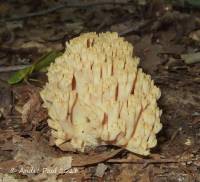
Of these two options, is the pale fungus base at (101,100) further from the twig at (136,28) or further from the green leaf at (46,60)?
the twig at (136,28)

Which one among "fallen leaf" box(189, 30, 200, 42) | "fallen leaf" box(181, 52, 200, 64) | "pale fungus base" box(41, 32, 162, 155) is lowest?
"pale fungus base" box(41, 32, 162, 155)

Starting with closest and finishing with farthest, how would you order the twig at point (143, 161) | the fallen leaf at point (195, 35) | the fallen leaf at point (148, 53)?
the twig at point (143, 161) < the fallen leaf at point (148, 53) < the fallen leaf at point (195, 35)

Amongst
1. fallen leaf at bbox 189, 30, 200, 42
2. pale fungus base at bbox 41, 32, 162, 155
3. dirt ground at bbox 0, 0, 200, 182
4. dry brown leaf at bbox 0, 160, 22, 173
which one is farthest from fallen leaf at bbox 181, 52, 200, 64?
dry brown leaf at bbox 0, 160, 22, 173

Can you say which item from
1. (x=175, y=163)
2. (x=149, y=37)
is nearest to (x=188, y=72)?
(x=149, y=37)

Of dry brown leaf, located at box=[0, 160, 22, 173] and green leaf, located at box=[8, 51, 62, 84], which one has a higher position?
green leaf, located at box=[8, 51, 62, 84]

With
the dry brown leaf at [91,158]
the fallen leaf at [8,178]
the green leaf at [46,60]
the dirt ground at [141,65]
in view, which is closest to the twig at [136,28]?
the dirt ground at [141,65]

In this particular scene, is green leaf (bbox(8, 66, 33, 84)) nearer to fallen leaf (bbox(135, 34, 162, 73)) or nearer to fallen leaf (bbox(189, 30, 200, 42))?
fallen leaf (bbox(135, 34, 162, 73))

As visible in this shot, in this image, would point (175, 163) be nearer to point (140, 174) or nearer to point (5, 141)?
point (140, 174)
